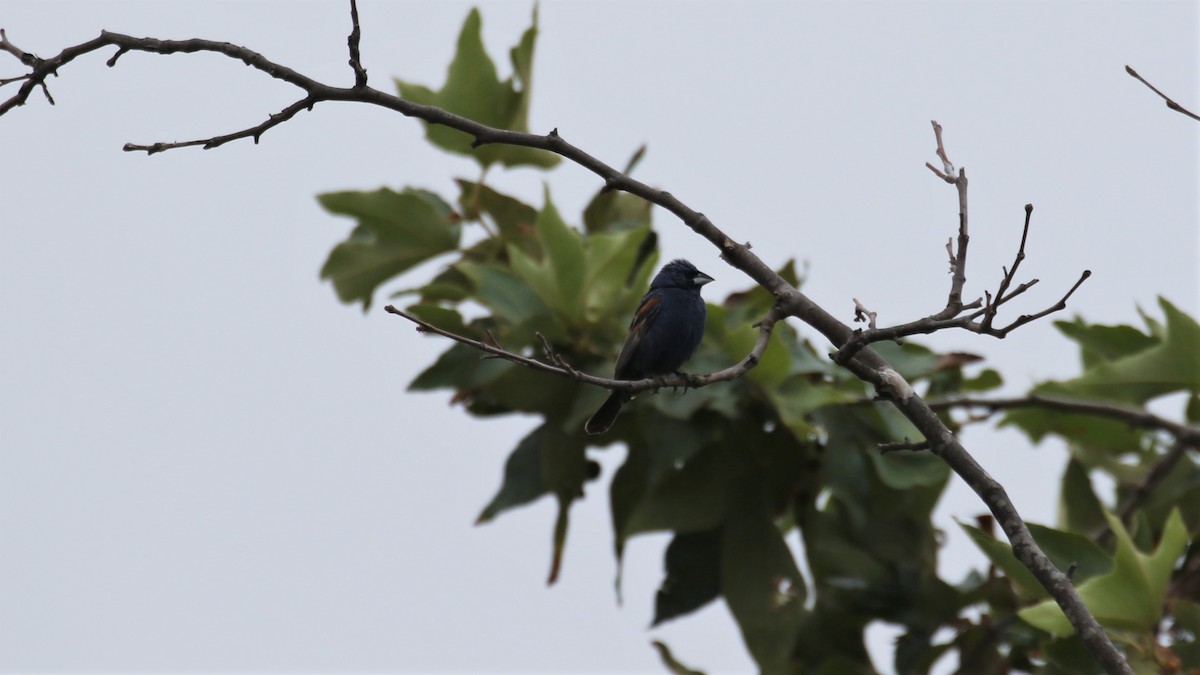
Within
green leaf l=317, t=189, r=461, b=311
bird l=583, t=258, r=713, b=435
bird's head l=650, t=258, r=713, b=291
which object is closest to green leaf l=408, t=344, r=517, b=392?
bird l=583, t=258, r=713, b=435

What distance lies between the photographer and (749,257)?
3.45 metres

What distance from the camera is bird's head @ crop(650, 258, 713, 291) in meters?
7.37

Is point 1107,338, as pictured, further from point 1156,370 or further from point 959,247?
point 959,247

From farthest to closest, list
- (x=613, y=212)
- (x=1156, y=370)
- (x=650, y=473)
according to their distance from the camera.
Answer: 1. (x=613, y=212)
2. (x=650, y=473)
3. (x=1156, y=370)

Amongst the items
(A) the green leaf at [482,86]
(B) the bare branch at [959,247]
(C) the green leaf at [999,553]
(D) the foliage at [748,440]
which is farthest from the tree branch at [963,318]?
(A) the green leaf at [482,86]

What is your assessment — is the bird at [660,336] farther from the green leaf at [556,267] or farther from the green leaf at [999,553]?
the green leaf at [999,553]

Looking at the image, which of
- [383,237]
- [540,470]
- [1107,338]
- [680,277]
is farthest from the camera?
[680,277]

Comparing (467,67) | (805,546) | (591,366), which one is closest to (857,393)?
(805,546)

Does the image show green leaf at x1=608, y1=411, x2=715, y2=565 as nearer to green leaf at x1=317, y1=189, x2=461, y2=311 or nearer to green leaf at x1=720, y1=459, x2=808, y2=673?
green leaf at x1=720, y1=459, x2=808, y2=673

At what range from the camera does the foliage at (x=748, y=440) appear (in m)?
5.95

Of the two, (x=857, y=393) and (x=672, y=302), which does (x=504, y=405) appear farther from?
(x=857, y=393)

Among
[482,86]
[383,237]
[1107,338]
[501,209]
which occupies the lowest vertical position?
[1107,338]

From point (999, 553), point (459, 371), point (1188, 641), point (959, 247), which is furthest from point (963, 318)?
point (459, 371)

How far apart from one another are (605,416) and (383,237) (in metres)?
1.65
